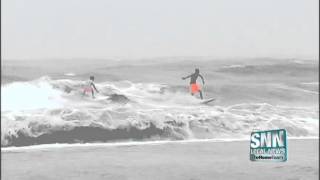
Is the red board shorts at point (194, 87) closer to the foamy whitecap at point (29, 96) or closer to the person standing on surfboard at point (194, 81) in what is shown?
the person standing on surfboard at point (194, 81)

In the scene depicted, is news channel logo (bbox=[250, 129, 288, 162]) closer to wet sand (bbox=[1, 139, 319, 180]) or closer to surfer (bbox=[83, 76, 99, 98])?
wet sand (bbox=[1, 139, 319, 180])

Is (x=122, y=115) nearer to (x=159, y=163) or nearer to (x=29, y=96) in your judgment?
(x=29, y=96)

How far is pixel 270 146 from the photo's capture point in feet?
27.7

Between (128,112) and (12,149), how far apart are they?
83.4 inches

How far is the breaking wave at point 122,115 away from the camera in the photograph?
11141 millimetres

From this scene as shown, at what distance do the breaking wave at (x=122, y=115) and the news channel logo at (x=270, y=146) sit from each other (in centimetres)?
235

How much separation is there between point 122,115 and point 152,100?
666mm

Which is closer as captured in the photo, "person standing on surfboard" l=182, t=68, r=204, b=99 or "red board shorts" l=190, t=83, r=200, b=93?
"person standing on surfboard" l=182, t=68, r=204, b=99

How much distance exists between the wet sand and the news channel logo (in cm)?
27

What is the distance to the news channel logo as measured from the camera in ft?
27.1

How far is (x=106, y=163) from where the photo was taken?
9.70m

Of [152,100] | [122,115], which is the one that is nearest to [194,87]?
[152,100]

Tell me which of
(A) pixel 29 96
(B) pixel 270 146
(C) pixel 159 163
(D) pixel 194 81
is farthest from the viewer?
(A) pixel 29 96

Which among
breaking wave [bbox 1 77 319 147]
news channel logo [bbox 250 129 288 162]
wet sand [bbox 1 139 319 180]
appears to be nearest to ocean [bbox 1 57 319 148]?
breaking wave [bbox 1 77 319 147]
